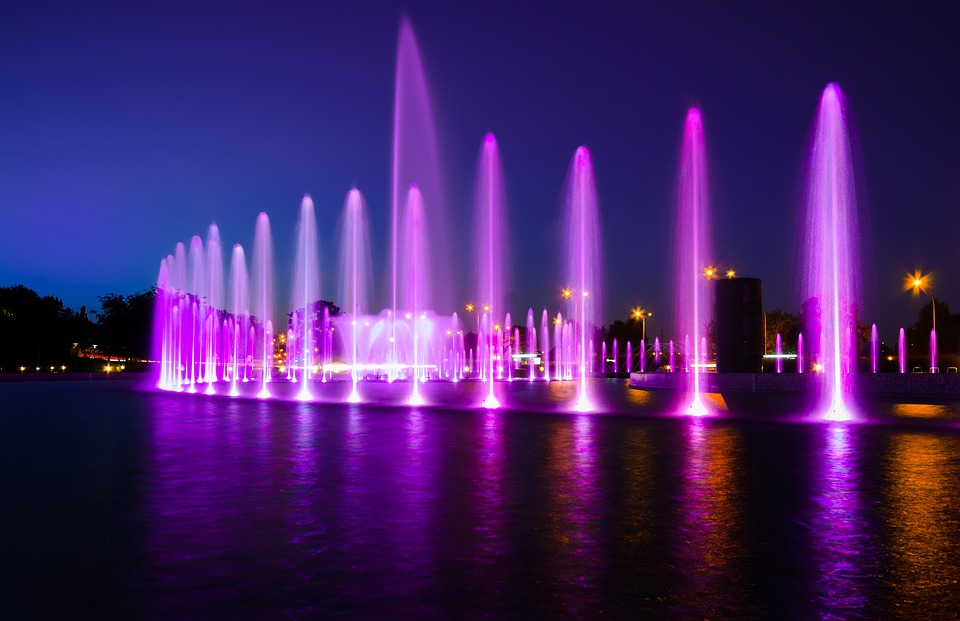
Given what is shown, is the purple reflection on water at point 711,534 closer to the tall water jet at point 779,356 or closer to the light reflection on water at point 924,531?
the light reflection on water at point 924,531

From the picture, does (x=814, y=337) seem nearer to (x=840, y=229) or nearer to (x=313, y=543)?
(x=840, y=229)

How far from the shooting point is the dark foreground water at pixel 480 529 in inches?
202

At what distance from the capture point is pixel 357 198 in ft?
115

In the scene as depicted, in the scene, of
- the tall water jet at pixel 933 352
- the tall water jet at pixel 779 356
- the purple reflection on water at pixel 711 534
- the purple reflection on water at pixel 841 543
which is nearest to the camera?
the purple reflection on water at pixel 841 543

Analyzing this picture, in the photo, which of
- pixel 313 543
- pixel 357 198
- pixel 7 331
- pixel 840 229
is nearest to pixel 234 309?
pixel 357 198

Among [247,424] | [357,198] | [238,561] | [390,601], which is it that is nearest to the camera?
[390,601]

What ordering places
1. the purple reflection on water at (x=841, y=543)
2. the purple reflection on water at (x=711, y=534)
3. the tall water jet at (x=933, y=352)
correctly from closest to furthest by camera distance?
the purple reflection on water at (x=841, y=543), the purple reflection on water at (x=711, y=534), the tall water jet at (x=933, y=352)

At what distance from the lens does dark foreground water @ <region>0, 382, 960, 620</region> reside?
16.9ft

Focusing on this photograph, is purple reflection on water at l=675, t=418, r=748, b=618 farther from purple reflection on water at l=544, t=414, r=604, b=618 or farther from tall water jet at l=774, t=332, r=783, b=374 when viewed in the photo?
tall water jet at l=774, t=332, r=783, b=374

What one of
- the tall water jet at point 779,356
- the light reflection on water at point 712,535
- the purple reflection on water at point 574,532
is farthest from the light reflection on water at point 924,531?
the tall water jet at point 779,356

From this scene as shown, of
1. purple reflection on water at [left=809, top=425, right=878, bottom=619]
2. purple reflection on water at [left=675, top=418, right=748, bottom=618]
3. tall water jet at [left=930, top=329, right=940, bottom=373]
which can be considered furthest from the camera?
tall water jet at [left=930, top=329, right=940, bottom=373]

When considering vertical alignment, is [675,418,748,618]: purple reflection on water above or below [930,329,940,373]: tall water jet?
below

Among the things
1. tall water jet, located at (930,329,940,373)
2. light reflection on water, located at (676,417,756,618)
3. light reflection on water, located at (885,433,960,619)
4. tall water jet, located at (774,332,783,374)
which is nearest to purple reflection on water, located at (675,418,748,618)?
light reflection on water, located at (676,417,756,618)

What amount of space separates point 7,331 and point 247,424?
74331 mm
